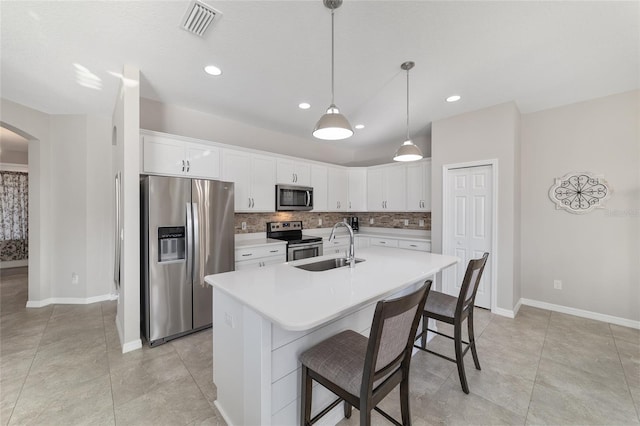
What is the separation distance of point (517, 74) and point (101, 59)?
4063 millimetres

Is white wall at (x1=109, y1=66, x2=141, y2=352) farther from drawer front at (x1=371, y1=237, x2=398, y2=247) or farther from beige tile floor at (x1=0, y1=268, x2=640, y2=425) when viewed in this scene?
drawer front at (x1=371, y1=237, x2=398, y2=247)

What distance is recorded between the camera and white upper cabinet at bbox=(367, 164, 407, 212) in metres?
4.75

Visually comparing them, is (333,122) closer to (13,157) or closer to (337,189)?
(337,189)

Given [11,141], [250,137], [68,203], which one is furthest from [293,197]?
[11,141]

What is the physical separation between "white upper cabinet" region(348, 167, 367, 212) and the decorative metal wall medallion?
2.88 meters

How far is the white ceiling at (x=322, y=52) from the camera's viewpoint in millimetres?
1850

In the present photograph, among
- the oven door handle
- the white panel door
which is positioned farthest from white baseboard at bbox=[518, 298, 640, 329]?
the oven door handle

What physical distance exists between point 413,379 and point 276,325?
1506mm

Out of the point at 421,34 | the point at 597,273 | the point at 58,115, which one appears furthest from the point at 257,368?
the point at 58,115

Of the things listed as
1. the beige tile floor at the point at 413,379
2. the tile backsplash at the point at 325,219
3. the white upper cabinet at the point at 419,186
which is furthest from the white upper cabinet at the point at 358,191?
the beige tile floor at the point at 413,379

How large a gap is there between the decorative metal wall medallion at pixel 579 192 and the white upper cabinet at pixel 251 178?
4.01 m

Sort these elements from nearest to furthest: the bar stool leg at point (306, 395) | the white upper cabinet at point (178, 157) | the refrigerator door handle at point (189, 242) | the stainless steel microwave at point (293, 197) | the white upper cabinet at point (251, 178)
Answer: the bar stool leg at point (306, 395), the refrigerator door handle at point (189, 242), the white upper cabinet at point (178, 157), the white upper cabinet at point (251, 178), the stainless steel microwave at point (293, 197)

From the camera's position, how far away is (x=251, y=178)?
12.7 feet

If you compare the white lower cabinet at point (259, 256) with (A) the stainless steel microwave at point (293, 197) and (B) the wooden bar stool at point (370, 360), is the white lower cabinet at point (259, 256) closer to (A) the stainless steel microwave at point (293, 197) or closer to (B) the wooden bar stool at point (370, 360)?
(A) the stainless steel microwave at point (293, 197)
